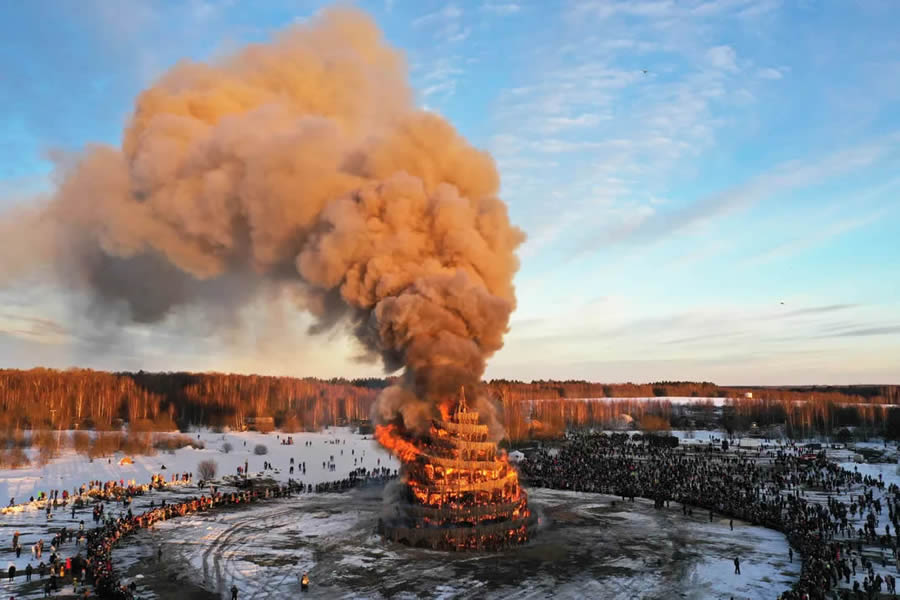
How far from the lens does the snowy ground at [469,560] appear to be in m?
29.2

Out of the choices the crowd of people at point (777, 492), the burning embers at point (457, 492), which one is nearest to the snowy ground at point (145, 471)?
the burning embers at point (457, 492)

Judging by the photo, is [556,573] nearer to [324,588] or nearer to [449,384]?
[324,588]

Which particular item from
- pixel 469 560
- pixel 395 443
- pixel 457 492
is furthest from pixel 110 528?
pixel 469 560

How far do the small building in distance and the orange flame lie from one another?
74.4 meters

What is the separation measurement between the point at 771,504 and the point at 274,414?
4261 inches

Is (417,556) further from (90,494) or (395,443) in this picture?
(90,494)

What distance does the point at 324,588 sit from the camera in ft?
95.1

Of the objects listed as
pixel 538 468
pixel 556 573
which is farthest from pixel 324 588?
pixel 538 468

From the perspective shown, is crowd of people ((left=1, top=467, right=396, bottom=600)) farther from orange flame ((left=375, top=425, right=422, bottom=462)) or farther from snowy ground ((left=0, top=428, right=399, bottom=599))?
orange flame ((left=375, top=425, right=422, bottom=462))

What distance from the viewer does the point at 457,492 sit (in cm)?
3981

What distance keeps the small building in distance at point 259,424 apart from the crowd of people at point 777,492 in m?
56.4

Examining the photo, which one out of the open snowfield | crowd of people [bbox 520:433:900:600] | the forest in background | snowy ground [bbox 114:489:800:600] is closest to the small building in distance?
the forest in background

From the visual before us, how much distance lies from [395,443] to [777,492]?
108ft

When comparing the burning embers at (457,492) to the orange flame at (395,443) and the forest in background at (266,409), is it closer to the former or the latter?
the orange flame at (395,443)
